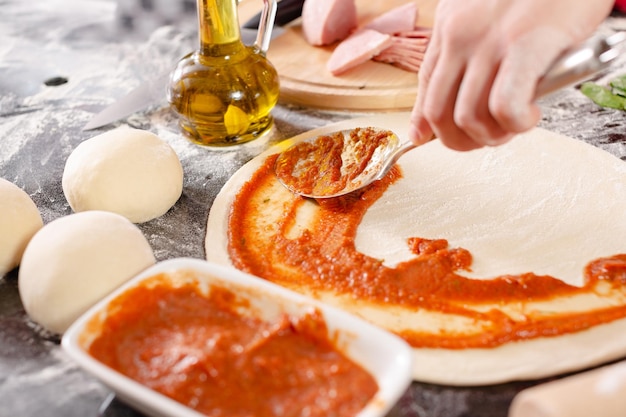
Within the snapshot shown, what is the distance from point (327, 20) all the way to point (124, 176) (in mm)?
1309

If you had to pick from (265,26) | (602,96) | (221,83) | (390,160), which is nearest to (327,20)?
(265,26)

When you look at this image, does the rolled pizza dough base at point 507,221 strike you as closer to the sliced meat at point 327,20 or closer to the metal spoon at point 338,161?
the metal spoon at point 338,161

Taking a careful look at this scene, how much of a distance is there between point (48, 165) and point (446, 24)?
1.51 meters

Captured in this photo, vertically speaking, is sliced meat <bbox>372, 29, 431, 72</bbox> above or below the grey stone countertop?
above

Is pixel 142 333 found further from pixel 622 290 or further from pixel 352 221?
pixel 622 290

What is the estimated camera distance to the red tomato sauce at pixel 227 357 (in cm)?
126

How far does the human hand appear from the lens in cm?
146

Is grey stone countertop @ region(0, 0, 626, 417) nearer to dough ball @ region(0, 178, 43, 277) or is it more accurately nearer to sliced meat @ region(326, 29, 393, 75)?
dough ball @ region(0, 178, 43, 277)

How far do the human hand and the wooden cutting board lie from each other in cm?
94

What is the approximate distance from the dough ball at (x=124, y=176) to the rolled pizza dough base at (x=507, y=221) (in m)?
0.17

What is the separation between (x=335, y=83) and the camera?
8.76 ft

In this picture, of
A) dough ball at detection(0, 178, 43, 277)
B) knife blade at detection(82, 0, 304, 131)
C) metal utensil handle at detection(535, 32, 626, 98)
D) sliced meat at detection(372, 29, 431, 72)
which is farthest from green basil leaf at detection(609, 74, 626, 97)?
dough ball at detection(0, 178, 43, 277)

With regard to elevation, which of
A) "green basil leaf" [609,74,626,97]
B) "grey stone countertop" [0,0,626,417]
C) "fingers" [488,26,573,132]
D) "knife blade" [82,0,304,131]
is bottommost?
"grey stone countertop" [0,0,626,417]

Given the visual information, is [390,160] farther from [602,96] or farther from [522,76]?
[602,96]
